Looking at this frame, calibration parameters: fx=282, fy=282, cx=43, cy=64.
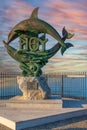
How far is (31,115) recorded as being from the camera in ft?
33.7

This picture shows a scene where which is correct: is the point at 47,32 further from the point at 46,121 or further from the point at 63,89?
A: the point at 63,89

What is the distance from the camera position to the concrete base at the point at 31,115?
9.40 meters

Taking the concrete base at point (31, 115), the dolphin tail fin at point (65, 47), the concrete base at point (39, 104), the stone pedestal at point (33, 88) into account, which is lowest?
the concrete base at point (31, 115)

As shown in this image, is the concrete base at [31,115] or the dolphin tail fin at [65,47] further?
the dolphin tail fin at [65,47]

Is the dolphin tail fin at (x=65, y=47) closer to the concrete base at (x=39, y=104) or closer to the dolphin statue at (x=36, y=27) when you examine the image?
the dolphin statue at (x=36, y=27)

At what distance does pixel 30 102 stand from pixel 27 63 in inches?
81.7

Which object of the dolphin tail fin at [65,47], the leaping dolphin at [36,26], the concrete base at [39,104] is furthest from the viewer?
the dolphin tail fin at [65,47]

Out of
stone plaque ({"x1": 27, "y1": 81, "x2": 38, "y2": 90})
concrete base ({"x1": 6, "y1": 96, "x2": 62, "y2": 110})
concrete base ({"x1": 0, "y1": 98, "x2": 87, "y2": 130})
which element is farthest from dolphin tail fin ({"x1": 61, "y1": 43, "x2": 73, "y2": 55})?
concrete base ({"x1": 0, "y1": 98, "x2": 87, "y2": 130})

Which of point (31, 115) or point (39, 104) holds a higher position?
point (39, 104)

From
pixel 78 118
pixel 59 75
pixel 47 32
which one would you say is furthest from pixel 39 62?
pixel 59 75

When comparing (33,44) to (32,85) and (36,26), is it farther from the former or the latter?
(32,85)

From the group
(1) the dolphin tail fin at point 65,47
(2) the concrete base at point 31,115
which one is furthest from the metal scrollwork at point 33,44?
(2) the concrete base at point 31,115

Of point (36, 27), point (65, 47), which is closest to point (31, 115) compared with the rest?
point (65, 47)

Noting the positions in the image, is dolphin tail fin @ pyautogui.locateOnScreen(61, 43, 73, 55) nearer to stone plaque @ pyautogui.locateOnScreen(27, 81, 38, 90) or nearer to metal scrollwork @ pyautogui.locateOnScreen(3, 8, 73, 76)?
metal scrollwork @ pyautogui.locateOnScreen(3, 8, 73, 76)
